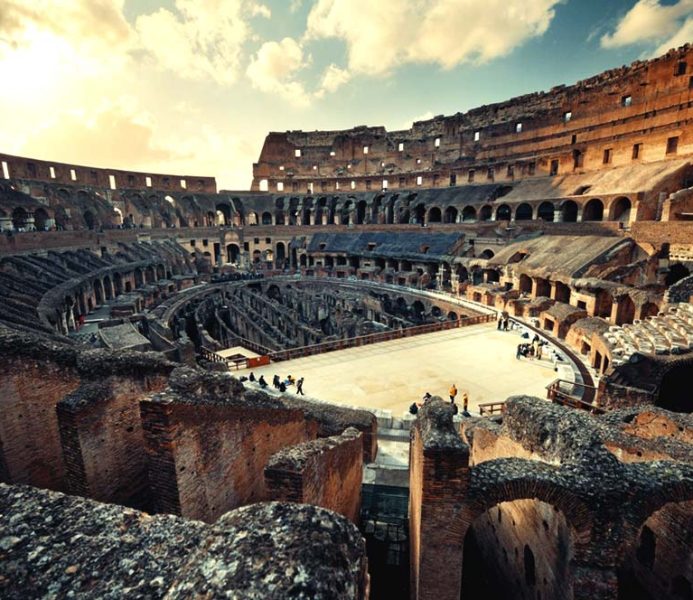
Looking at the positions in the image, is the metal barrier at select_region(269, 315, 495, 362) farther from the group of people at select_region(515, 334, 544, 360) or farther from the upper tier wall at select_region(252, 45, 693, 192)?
the upper tier wall at select_region(252, 45, 693, 192)

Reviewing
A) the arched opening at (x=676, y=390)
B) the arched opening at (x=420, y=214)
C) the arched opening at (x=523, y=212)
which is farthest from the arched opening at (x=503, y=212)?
the arched opening at (x=676, y=390)

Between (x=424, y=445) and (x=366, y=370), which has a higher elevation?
(x=424, y=445)

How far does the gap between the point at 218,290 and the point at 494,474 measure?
32.7 m

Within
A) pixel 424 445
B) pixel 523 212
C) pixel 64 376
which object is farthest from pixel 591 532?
pixel 523 212

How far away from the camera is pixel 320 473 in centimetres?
581

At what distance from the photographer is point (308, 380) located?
50.2 feet

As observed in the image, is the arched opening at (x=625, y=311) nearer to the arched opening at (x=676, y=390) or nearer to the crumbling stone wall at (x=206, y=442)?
the arched opening at (x=676, y=390)

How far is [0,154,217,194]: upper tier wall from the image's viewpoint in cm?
3247

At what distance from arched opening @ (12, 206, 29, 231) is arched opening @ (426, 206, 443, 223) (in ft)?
127

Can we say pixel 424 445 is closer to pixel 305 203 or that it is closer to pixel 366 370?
pixel 366 370

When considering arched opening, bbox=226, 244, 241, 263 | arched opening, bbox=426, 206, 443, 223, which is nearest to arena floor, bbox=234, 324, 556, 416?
arched opening, bbox=426, 206, 443, 223

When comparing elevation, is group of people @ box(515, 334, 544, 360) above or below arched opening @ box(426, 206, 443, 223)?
below

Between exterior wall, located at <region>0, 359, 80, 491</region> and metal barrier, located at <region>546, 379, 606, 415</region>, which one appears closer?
exterior wall, located at <region>0, 359, 80, 491</region>

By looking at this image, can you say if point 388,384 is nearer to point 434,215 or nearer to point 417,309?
point 417,309
